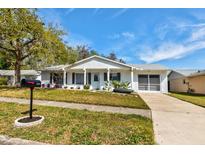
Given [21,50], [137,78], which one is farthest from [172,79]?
[21,50]

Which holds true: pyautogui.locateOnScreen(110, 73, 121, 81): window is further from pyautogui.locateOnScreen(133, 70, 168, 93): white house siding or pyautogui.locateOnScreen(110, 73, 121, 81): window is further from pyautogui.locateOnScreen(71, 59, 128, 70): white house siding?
pyautogui.locateOnScreen(133, 70, 168, 93): white house siding

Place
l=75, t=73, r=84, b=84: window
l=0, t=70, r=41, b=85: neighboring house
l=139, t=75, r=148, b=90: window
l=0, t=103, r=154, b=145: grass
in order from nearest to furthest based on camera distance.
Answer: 1. l=0, t=103, r=154, b=145: grass
2. l=139, t=75, r=148, b=90: window
3. l=75, t=73, r=84, b=84: window
4. l=0, t=70, r=41, b=85: neighboring house

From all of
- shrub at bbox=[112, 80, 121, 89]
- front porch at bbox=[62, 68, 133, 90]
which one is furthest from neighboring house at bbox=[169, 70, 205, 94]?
shrub at bbox=[112, 80, 121, 89]

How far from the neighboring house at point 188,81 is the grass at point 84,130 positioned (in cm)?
1716

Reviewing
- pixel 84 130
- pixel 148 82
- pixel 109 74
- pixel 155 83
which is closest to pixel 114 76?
pixel 109 74

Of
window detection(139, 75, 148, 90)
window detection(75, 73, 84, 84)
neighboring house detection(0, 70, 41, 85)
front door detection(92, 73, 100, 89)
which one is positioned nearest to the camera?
window detection(139, 75, 148, 90)

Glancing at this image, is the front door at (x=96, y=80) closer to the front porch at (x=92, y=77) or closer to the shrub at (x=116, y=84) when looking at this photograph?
the front porch at (x=92, y=77)

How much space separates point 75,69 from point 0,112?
14.9 metres

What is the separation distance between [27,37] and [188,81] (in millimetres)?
20641

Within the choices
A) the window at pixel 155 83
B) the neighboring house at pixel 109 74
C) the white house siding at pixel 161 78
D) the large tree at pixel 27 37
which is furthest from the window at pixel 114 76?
the large tree at pixel 27 37

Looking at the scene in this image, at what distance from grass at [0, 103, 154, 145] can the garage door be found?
15.6 m

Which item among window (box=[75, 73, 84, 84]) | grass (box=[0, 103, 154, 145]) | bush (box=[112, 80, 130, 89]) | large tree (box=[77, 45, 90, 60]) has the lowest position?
grass (box=[0, 103, 154, 145])

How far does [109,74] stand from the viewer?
2219cm

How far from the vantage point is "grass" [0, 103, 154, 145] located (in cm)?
482
